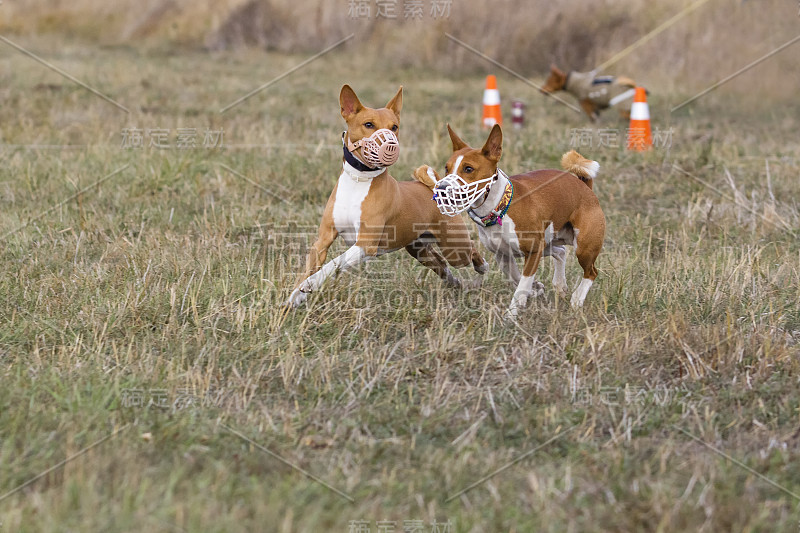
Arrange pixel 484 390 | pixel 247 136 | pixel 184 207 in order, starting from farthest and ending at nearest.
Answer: pixel 247 136 → pixel 184 207 → pixel 484 390

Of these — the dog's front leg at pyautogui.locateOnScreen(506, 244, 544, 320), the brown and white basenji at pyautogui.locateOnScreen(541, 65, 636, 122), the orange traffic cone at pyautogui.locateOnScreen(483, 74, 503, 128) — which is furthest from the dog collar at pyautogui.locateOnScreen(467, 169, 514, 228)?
the brown and white basenji at pyautogui.locateOnScreen(541, 65, 636, 122)

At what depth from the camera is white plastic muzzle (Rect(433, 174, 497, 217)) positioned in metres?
4.79

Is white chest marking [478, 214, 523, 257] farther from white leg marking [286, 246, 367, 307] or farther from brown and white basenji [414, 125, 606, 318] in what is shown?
white leg marking [286, 246, 367, 307]

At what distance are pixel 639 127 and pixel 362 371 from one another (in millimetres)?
6504

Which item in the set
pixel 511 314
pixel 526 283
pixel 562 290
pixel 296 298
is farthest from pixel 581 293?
pixel 296 298

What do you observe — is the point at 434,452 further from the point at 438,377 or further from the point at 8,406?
the point at 8,406

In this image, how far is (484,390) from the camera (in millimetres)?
4449

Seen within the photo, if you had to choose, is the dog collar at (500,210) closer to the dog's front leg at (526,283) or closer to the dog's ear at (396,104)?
the dog's front leg at (526,283)

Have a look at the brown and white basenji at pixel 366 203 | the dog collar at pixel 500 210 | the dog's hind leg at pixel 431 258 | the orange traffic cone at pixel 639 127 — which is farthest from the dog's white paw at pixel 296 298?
the orange traffic cone at pixel 639 127

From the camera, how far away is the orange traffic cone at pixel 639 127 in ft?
31.5

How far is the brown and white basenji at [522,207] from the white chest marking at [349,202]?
16.2 inches

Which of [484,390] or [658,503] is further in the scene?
[484,390]

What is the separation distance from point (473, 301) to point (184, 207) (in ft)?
9.98

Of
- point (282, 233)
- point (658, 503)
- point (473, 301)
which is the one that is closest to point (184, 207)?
point (282, 233)
